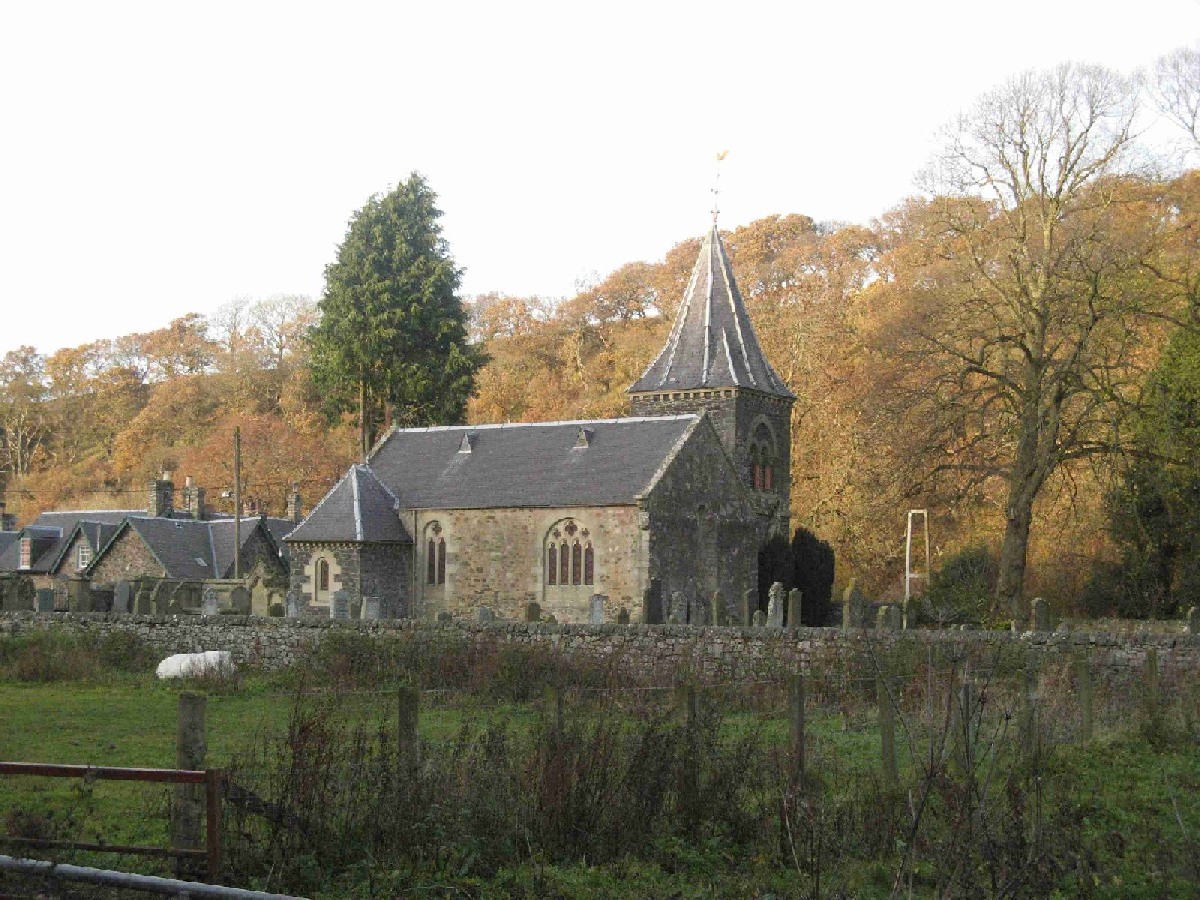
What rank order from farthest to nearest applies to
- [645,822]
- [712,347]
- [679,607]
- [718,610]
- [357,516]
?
[712,347], [357,516], [679,607], [718,610], [645,822]

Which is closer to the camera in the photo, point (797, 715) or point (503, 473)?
point (797, 715)

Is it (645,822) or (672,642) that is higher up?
(672,642)

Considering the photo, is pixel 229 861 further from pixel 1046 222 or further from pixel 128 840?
pixel 1046 222

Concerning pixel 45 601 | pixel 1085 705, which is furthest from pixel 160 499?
pixel 1085 705

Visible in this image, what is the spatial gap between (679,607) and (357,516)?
34.0ft

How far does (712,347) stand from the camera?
41.7 meters

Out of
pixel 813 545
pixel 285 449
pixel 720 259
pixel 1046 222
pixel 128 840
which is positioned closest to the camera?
pixel 128 840

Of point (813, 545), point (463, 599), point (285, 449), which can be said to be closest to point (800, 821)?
point (463, 599)

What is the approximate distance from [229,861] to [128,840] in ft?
5.44

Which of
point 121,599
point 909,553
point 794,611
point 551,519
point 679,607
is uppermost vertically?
point 551,519

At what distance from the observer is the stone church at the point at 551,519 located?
34.6 meters

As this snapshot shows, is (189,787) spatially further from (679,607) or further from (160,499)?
(160,499)

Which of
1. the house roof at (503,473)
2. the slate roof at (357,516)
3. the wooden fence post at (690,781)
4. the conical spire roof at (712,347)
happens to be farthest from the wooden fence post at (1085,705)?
the conical spire roof at (712,347)

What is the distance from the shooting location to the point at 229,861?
830 centimetres
